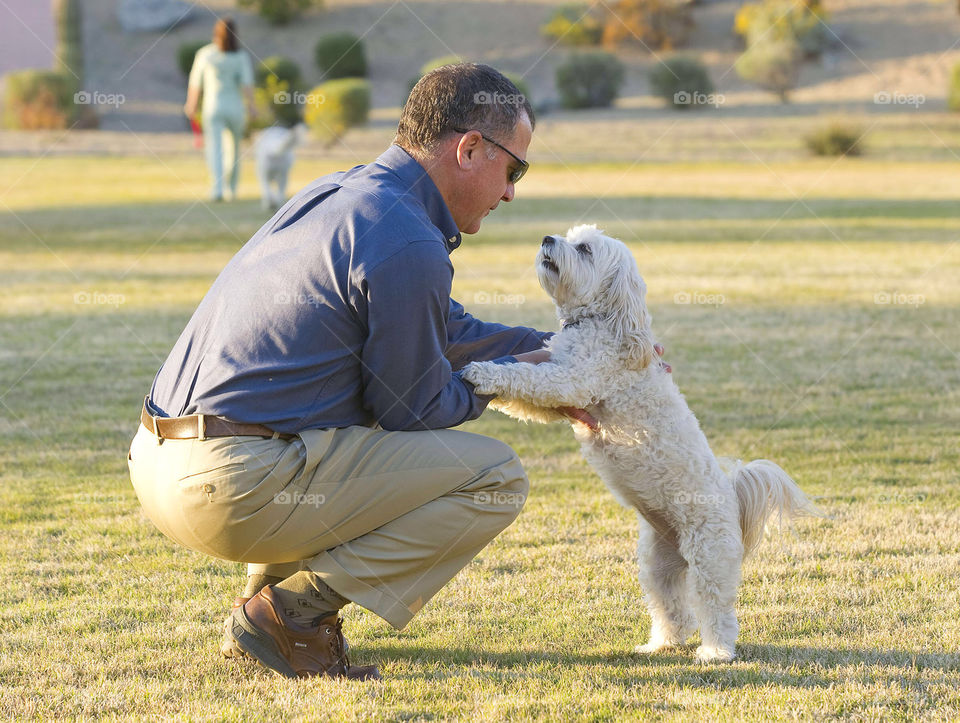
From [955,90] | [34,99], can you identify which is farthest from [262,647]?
[955,90]

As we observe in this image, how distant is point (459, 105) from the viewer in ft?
10.9

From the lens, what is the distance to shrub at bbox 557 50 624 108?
36062 mm

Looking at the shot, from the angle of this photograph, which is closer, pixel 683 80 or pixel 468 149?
pixel 468 149

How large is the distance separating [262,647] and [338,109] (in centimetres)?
2732

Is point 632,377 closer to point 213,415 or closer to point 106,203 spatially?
point 213,415

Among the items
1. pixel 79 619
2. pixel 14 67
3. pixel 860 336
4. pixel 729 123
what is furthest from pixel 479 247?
pixel 14 67

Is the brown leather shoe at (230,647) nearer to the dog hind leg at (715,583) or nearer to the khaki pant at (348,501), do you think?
the khaki pant at (348,501)

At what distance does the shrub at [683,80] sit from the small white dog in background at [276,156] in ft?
64.3

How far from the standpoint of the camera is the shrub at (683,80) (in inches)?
1340

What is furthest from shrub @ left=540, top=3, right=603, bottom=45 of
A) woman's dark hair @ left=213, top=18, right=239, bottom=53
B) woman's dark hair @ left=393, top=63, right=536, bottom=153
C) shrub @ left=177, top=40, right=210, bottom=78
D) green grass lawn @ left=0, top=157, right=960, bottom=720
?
woman's dark hair @ left=393, top=63, right=536, bottom=153

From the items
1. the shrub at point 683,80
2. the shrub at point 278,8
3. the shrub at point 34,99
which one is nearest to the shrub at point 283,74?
the shrub at point 34,99

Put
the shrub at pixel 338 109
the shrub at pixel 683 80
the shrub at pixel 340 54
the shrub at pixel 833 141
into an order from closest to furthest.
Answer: the shrub at pixel 833 141, the shrub at pixel 338 109, the shrub at pixel 683 80, the shrub at pixel 340 54

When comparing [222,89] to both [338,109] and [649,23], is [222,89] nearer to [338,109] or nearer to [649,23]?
[338,109]

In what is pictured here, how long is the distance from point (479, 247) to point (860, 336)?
6380 millimetres
